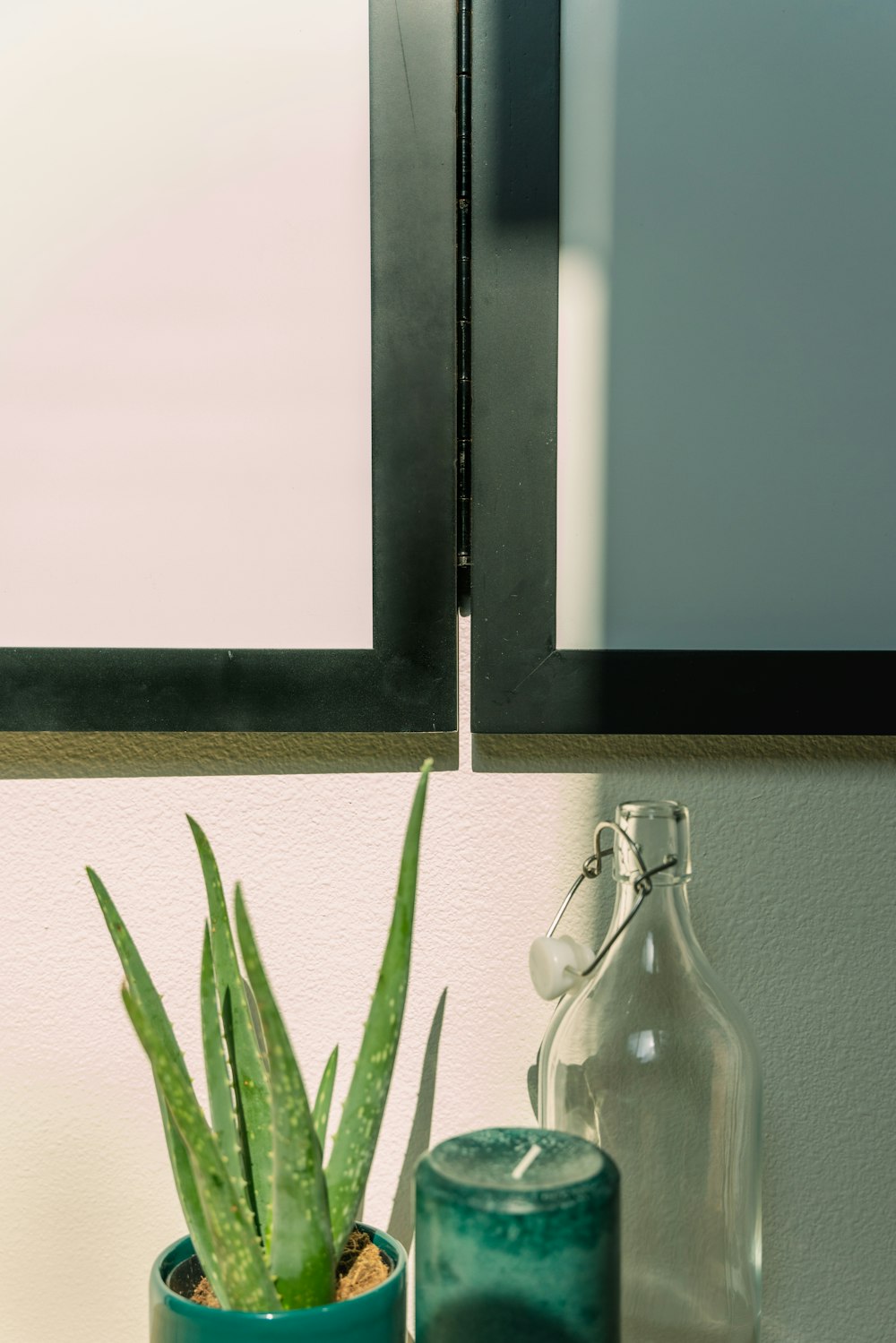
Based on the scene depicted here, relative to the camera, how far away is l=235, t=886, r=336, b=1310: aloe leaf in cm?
34

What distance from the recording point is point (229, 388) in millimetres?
491

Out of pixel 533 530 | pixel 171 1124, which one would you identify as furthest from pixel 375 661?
pixel 171 1124

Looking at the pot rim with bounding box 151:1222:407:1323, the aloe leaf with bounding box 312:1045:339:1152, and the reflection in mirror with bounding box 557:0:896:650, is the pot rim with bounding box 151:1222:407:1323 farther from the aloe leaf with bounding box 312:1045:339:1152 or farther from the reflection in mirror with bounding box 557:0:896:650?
the reflection in mirror with bounding box 557:0:896:650

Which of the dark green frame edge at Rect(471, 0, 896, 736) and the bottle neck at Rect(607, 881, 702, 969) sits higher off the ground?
the dark green frame edge at Rect(471, 0, 896, 736)

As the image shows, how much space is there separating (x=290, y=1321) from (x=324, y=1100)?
9 centimetres

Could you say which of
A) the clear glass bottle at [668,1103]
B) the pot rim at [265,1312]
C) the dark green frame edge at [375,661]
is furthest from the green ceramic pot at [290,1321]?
the dark green frame edge at [375,661]

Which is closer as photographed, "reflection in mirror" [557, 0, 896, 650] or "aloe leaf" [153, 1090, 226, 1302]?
"aloe leaf" [153, 1090, 226, 1302]

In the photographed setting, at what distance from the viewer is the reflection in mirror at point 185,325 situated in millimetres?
483

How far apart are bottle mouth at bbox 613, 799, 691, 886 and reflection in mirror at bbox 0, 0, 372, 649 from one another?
14 cm

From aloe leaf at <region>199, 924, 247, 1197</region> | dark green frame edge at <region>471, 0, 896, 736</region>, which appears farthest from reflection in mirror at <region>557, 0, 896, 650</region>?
aloe leaf at <region>199, 924, 247, 1197</region>

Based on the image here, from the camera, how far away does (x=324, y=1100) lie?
1.45 ft

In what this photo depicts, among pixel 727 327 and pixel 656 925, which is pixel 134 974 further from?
pixel 727 327

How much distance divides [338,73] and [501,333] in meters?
0.13

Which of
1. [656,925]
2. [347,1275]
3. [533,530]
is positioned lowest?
[347,1275]
